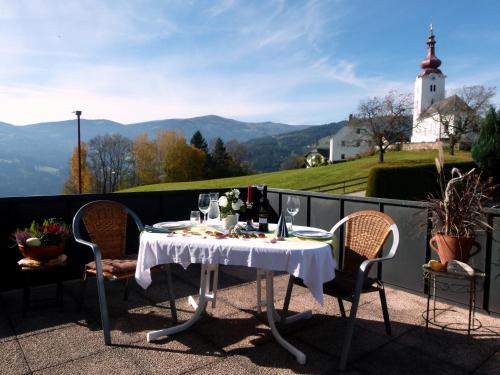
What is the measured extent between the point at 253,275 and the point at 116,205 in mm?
1925

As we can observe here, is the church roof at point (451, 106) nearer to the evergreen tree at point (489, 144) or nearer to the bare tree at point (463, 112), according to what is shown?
the bare tree at point (463, 112)

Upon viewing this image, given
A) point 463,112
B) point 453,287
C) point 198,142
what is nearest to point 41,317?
point 453,287

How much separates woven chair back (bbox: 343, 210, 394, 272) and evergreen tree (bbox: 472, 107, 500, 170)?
927 inches

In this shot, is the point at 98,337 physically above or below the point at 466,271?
below

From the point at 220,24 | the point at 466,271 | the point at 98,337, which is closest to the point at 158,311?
the point at 98,337

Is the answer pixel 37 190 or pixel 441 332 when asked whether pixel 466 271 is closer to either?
pixel 441 332

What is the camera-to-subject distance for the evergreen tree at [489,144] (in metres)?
22.2

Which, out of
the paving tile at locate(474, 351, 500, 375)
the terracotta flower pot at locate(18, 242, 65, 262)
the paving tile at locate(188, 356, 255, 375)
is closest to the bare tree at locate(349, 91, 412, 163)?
the paving tile at locate(474, 351, 500, 375)

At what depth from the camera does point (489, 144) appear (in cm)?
2227

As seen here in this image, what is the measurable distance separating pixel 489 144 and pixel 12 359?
25.9 metres

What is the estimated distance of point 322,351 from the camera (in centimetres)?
267

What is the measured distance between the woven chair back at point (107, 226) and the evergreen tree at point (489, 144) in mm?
24503

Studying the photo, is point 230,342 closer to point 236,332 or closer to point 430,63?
point 236,332

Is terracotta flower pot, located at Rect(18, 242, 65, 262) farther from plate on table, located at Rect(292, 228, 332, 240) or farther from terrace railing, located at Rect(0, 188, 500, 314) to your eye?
plate on table, located at Rect(292, 228, 332, 240)
